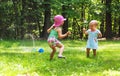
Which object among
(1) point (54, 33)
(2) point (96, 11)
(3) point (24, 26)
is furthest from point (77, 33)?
(1) point (54, 33)

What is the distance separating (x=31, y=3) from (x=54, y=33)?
89.7ft

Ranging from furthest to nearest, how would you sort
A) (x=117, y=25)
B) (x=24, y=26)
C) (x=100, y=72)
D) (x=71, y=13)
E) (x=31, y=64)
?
(x=117, y=25), (x=24, y=26), (x=71, y=13), (x=31, y=64), (x=100, y=72)

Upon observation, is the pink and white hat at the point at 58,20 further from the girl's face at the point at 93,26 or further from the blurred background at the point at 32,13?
the blurred background at the point at 32,13

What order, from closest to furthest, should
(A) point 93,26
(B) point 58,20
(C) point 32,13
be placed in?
(B) point 58,20 → (A) point 93,26 → (C) point 32,13

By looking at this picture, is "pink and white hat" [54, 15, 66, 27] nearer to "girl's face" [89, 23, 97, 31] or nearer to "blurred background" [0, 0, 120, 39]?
"girl's face" [89, 23, 97, 31]

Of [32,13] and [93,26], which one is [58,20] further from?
[32,13]

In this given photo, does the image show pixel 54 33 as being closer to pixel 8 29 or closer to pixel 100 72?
pixel 100 72

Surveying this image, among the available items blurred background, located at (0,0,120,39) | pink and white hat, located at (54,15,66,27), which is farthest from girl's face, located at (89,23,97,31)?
→ blurred background, located at (0,0,120,39)

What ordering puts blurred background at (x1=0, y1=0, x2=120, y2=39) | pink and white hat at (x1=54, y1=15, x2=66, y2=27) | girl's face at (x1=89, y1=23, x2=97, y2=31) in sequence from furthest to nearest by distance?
blurred background at (x1=0, y1=0, x2=120, y2=39), girl's face at (x1=89, y1=23, x2=97, y2=31), pink and white hat at (x1=54, y1=15, x2=66, y2=27)

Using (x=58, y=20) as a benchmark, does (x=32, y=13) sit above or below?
below

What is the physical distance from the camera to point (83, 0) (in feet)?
123

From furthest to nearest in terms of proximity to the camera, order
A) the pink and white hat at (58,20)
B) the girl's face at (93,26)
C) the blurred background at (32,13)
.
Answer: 1. the blurred background at (32,13)
2. the girl's face at (93,26)
3. the pink and white hat at (58,20)

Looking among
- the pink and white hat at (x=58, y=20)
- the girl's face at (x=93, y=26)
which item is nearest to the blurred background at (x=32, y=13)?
the girl's face at (x=93, y=26)

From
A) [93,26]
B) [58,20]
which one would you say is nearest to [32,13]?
[93,26]
